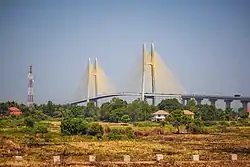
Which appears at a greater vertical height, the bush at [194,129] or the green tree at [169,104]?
the green tree at [169,104]

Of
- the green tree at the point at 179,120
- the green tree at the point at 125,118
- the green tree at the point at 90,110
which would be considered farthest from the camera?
the green tree at the point at 90,110

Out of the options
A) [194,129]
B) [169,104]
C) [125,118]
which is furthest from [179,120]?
[169,104]

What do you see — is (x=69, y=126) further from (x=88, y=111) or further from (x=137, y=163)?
(x=88, y=111)

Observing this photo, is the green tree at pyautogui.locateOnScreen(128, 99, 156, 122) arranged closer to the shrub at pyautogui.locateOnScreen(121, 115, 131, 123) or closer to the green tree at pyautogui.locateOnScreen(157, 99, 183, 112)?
the shrub at pyautogui.locateOnScreen(121, 115, 131, 123)

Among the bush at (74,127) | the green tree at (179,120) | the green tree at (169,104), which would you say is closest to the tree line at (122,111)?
the green tree at (169,104)

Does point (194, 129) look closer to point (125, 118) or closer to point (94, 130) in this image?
point (94, 130)

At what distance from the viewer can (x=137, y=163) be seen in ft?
67.8

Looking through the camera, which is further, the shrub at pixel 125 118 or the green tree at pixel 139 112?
the green tree at pixel 139 112

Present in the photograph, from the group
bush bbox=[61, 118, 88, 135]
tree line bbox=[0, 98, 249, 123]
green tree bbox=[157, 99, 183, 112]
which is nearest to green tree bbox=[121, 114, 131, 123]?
tree line bbox=[0, 98, 249, 123]

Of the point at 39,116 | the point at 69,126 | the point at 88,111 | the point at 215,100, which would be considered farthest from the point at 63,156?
the point at 215,100

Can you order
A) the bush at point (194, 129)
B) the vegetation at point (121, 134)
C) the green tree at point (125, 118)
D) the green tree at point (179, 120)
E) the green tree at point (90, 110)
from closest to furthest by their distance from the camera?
the vegetation at point (121, 134) → the bush at point (194, 129) → the green tree at point (179, 120) → the green tree at point (125, 118) → the green tree at point (90, 110)

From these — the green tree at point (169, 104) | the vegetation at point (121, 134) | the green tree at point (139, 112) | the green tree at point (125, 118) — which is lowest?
the vegetation at point (121, 134)

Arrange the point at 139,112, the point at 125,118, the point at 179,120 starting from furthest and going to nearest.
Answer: the point at 139,112 < the point at 125,118 < the point at 179,120

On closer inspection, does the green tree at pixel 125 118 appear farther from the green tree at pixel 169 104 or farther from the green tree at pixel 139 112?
the green tree at pixel 169 104
